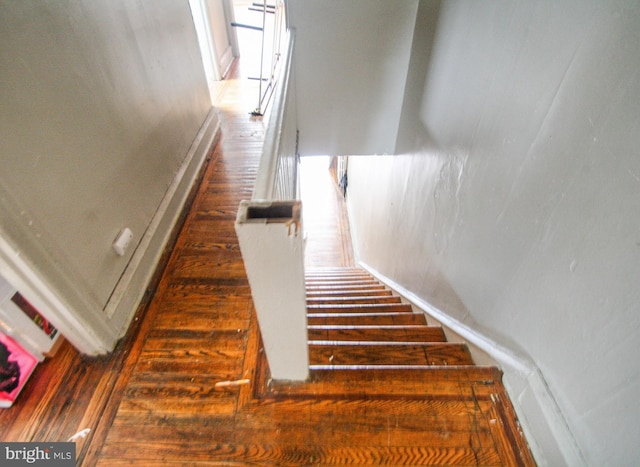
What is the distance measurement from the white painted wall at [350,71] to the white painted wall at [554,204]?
746mm

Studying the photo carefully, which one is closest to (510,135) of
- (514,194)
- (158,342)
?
(514,194)

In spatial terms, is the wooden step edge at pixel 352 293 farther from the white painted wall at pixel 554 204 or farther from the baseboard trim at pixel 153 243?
the baseboard trim at pixel 153 243

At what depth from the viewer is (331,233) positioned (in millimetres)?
5238

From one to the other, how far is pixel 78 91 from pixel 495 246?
1689 millimetres

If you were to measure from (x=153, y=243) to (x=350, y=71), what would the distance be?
6.53 ft

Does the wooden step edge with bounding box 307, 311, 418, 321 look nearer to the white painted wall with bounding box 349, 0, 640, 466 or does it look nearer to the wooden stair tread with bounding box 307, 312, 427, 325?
the wooden stair tread with bounding box 307, 312, 427, 325

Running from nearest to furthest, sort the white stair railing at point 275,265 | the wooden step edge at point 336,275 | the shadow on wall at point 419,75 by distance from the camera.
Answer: the white stair railing at point 275,265, the shadow on wall at point 419,75, the wooden step edge at point 336,275

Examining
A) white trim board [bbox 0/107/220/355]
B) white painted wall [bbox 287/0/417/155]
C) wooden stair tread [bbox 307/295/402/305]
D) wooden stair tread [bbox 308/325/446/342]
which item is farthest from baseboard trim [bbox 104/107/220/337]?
wooden stair tread [bbox 307/295/402/305]

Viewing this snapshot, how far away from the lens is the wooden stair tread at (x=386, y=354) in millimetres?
1310

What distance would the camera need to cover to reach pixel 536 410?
964 mm

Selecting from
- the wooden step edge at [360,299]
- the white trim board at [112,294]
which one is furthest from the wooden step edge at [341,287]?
the white trim board at [112,294]

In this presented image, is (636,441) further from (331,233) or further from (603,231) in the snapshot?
(331,233)

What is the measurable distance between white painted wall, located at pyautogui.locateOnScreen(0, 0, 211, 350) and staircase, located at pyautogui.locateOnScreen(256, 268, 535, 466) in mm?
841

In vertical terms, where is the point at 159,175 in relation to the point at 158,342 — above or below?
above
